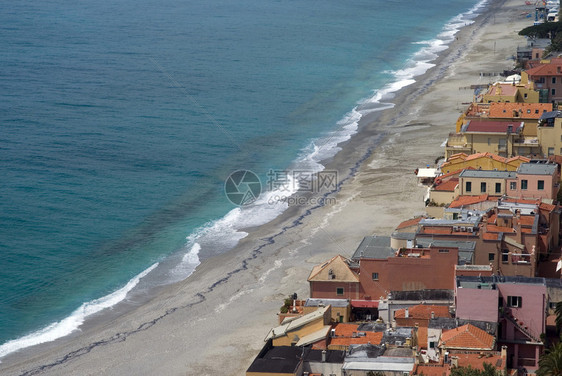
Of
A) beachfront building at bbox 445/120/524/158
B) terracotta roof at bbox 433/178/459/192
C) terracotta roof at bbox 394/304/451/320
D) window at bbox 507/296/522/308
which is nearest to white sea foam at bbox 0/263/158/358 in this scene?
terracotta roof at bbox 394/304/451/320

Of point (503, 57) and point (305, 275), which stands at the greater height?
point (503, 57)

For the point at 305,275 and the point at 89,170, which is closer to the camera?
the point at 305,275

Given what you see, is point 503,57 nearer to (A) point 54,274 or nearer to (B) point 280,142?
(B) point 280,142

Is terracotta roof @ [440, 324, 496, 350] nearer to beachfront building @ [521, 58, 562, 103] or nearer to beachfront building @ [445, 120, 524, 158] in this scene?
beachfront building @ [445, 120, 524, 158]

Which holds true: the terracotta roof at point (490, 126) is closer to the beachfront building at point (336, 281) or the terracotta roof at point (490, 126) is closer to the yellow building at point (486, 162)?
the yellow building at point (486, 162)

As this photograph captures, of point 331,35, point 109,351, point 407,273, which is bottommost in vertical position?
point 109,351

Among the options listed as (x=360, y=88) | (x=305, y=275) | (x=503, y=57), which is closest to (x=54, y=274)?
(x=305, y=275)
